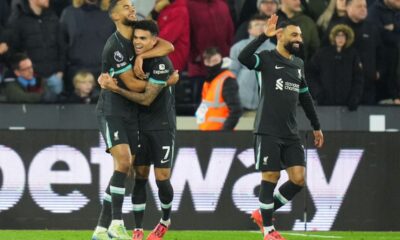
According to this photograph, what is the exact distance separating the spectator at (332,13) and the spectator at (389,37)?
0.51 meters

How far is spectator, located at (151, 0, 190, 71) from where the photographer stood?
17422mm

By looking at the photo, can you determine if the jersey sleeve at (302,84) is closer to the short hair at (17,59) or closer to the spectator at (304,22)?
the spectator at (304,22)

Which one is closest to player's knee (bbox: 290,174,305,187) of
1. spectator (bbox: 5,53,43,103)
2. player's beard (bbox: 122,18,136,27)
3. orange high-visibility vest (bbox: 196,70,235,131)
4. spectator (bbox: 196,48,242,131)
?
player's beard (bbox: 122,18,136,27)

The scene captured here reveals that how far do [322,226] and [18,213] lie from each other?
3.77 meters

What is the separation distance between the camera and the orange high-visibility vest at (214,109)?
54.2 feet

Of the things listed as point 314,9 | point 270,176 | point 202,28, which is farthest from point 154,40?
point 314,9

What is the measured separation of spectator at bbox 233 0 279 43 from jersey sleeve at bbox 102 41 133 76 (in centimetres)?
526

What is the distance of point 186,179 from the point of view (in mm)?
15797

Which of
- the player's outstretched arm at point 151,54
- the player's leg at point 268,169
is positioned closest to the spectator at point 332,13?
the player's leg at point 268,169

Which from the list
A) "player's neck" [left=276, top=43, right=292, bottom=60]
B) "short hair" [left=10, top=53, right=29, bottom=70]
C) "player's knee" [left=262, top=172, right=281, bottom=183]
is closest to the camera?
"player's knee" [left=262, top=172, right=281, bottom=183]

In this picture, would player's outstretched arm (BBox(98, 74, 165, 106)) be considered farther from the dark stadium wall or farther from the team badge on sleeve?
the dark stadium wall

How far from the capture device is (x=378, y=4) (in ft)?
60.5

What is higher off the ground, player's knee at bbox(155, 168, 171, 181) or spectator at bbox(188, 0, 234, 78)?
player's knee at bbox(155, 168, 171, 181)

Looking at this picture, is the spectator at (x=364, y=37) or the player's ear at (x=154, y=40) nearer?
the player's ear at (x=154, y=40)
